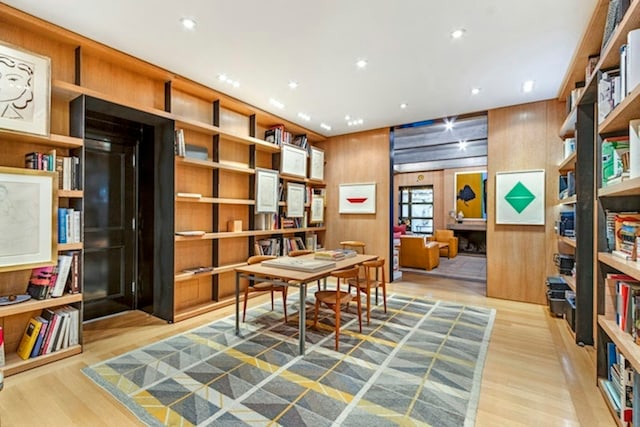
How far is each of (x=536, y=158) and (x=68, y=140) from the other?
18.3 ft

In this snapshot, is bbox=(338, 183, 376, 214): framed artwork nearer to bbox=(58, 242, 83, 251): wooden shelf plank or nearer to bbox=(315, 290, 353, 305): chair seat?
bbox=(315, 290, 353, 305): chair seat

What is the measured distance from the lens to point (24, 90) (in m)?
2.37

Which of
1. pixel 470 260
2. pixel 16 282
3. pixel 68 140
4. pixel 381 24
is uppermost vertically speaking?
pixel 381 24

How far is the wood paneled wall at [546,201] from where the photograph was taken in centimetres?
424

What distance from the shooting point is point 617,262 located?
1.77m

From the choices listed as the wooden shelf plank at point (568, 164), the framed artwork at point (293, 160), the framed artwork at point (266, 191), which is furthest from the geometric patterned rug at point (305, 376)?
the framed artwork at point (293, 160)

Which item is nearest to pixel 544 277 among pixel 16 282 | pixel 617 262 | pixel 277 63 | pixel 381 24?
pixel 617 262

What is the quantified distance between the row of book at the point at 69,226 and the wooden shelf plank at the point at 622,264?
3.94 meters

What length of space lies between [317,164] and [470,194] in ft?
20.3

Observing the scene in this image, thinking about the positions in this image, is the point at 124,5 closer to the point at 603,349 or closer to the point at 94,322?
the point at 94,322

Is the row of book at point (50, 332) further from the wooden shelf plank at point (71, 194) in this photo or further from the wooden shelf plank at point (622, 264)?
the wooden shelf plank at point (622, 264)

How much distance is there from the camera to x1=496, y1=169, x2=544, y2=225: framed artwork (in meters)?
4.30

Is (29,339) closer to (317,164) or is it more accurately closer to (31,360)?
(31,360)

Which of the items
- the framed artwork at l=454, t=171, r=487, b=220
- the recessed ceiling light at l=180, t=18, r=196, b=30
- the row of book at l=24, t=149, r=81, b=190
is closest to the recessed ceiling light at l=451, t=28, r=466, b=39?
the recessed ceiling light at l=180, t=18, r=196, b=30
